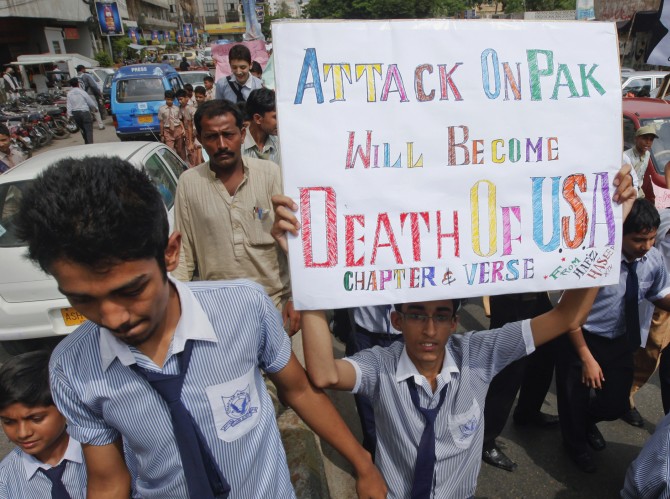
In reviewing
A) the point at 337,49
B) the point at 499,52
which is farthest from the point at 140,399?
the point at 499,52

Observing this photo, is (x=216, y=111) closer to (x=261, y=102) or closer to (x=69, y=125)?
(x=261, y=102)

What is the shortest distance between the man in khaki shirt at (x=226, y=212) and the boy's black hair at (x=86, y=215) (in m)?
1.52

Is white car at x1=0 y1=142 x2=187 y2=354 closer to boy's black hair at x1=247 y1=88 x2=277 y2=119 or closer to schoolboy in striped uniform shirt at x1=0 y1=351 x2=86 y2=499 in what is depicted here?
boy's black hair at x1=247 y1=88 x2=277 y2=119

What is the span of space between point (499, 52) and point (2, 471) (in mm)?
→ 2088

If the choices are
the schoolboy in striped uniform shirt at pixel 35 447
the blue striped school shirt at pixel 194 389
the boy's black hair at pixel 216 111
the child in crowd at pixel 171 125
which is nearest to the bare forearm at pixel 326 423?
the blue striped school shirt at pixel 194 389

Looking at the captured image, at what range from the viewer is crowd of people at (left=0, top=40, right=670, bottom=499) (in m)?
1.09

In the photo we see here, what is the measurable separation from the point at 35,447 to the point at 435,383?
4.50 feet

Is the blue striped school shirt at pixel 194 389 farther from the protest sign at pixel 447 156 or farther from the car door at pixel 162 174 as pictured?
the car door at pixel 162 174

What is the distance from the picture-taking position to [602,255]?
5.12 feet

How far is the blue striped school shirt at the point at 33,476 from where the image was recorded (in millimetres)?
1639

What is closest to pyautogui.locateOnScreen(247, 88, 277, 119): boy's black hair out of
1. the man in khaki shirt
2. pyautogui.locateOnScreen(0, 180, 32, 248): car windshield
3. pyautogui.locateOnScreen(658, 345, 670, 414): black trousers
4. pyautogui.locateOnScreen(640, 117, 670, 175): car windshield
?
the man in khaki shirt

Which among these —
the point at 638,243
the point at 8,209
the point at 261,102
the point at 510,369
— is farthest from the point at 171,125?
the point at 638,243

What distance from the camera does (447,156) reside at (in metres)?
1.48

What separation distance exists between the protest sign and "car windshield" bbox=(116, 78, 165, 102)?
12904mm
